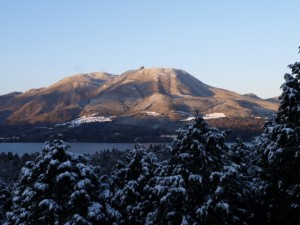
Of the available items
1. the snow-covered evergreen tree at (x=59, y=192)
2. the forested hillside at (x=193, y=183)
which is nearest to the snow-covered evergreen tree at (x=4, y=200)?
the forested hillside at (x=193, y=183)

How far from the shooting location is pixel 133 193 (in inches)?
989

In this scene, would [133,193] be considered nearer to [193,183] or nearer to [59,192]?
[193,183]

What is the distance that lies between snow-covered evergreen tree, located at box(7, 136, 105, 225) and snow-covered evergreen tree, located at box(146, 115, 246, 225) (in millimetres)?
3036

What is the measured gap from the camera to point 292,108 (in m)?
19.1

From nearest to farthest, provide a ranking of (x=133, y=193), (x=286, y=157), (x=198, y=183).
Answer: (x=286, y=157) → (x=198, y=183) → (x=133, y=193)

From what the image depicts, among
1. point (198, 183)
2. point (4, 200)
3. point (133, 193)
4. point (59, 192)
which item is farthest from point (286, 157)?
point (4, 200)

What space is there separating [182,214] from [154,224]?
221cm

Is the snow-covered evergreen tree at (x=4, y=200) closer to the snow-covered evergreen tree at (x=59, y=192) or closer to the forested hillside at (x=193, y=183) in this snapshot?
the forested hillside at (x=193, y=183)

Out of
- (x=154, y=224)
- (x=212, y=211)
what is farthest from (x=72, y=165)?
(x=212, y=211)

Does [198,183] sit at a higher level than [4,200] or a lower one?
higher

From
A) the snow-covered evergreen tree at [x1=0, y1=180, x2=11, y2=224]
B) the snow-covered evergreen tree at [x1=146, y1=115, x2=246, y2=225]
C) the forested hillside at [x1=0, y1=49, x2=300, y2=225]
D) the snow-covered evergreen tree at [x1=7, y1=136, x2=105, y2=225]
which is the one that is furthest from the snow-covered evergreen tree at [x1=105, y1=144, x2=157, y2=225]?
the snow-covered evergreen tree at [x1=0, y1=180, x2=11, y2=224]

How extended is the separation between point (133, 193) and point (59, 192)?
6.47 metres

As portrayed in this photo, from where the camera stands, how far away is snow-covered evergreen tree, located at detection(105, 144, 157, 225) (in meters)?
25.0

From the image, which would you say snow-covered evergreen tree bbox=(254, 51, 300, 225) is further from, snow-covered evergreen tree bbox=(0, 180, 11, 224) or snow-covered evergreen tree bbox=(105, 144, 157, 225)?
snow-covered evergreen tree bbox=(0, 180, 11, 224)
